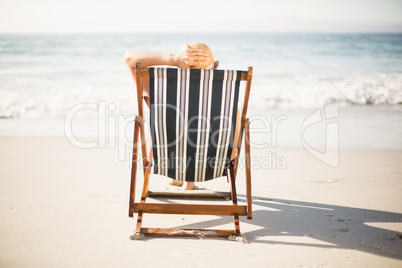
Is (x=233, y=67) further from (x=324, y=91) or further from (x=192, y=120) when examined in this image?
(x=192, y=120)

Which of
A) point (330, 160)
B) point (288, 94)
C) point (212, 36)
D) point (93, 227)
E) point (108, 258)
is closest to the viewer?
point (108, 258)

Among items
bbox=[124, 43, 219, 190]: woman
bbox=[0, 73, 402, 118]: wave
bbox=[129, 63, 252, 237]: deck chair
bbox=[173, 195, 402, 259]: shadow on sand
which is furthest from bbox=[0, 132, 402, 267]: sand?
bbox=[0, 73, 402, 118]: wave

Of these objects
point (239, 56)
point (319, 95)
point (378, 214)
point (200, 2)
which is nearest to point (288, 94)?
point (319, 95)

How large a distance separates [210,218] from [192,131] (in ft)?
2.80

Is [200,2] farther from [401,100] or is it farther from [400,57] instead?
[401,100]

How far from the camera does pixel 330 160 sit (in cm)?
446

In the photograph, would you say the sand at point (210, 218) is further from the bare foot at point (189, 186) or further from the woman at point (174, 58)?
the woman at point (174, 58)

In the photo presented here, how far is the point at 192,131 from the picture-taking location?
251 cm

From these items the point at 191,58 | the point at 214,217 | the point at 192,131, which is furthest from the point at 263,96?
the point at 192,131

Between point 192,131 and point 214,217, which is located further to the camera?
point 214,217

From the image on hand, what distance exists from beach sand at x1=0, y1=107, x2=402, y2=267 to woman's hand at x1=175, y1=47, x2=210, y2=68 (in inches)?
48.8

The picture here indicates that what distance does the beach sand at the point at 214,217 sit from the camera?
228 centimetres


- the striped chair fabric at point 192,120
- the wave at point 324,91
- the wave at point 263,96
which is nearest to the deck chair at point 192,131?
the striped chair fabric at point 192,120

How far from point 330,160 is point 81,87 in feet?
29.0
